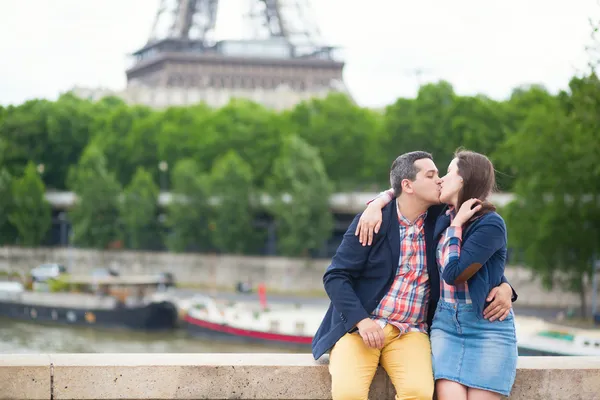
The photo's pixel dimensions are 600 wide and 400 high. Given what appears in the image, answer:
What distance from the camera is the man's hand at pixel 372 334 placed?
5.57 meters

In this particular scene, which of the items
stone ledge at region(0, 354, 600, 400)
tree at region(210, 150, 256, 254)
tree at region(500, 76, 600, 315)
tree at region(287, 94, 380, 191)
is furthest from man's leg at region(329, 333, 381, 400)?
tree at region(287, 94, 380, 191)

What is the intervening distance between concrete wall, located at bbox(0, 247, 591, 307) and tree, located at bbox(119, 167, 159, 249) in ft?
3.83

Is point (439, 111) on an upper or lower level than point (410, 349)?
upper

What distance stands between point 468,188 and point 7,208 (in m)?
51.2

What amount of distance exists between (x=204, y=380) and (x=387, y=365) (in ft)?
3.63

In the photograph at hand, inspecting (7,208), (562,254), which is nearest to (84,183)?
(7,208)

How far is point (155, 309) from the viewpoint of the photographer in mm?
39062

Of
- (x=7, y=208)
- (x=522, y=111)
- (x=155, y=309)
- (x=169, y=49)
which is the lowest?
(x=155, y=309)

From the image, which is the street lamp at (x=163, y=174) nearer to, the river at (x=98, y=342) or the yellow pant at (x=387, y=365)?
the river at (x=98, y=342)

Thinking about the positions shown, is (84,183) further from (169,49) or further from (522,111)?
(169,49)

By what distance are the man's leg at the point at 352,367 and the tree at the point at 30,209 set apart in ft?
162

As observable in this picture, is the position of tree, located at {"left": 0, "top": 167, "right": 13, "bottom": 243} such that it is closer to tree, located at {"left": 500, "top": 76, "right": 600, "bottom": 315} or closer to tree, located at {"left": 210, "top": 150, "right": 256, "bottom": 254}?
tree, located at {"left": 210, "top": 150, "right": 256, "bottom": 254}

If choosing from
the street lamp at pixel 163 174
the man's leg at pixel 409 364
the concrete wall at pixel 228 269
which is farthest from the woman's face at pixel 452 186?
the street lamp at pixel 163 174

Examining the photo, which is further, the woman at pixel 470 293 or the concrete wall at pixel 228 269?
the concrete wall at pixel 228 269
